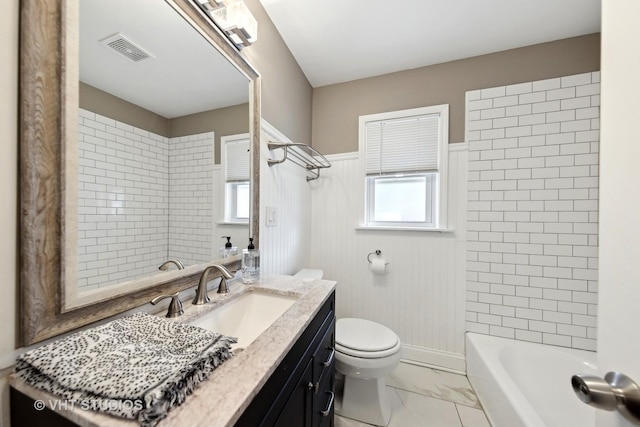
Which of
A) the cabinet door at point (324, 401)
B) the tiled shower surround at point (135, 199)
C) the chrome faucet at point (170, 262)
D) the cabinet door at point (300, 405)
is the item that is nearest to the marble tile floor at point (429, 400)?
the cabinet door at point (324, 401)

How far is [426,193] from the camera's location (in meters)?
2.06

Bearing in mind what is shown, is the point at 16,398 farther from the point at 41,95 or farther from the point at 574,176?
the point at 574,176

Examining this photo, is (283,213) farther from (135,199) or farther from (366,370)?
(366,370)

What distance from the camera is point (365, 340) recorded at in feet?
4.91

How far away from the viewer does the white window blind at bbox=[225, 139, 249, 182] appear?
1.21 metres

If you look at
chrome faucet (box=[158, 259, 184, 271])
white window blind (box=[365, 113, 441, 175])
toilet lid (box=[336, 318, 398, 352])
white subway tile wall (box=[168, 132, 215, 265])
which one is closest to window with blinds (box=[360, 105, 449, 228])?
white window blind (box=[365, 113, 441, 175])

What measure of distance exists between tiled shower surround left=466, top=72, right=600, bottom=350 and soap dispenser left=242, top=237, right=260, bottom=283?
5.52 feet

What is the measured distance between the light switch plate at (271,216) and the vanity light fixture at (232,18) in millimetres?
944

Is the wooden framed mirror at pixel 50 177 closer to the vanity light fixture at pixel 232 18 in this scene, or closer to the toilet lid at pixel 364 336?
the vanity light fixture at pixel 232 18

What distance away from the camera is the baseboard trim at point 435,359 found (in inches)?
74.0

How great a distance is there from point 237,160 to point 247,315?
797 millimetres

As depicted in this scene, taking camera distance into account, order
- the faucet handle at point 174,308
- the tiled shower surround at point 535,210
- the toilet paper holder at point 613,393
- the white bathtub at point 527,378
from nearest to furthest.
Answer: the toilet paper holder at point 613,393, the faucet handle at point 174,308, the white bathtub at point 527,378, the tiled shower surround at point 535,210

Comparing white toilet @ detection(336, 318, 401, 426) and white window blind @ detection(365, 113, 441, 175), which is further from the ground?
white window blind @ detection(365, 113, 441, 175)

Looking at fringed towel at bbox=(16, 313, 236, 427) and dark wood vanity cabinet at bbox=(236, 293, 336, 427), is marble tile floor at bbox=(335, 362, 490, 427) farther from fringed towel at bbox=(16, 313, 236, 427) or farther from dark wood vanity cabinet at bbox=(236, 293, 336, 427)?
fringed towel at bbox=(16, 313, 236, 427)
